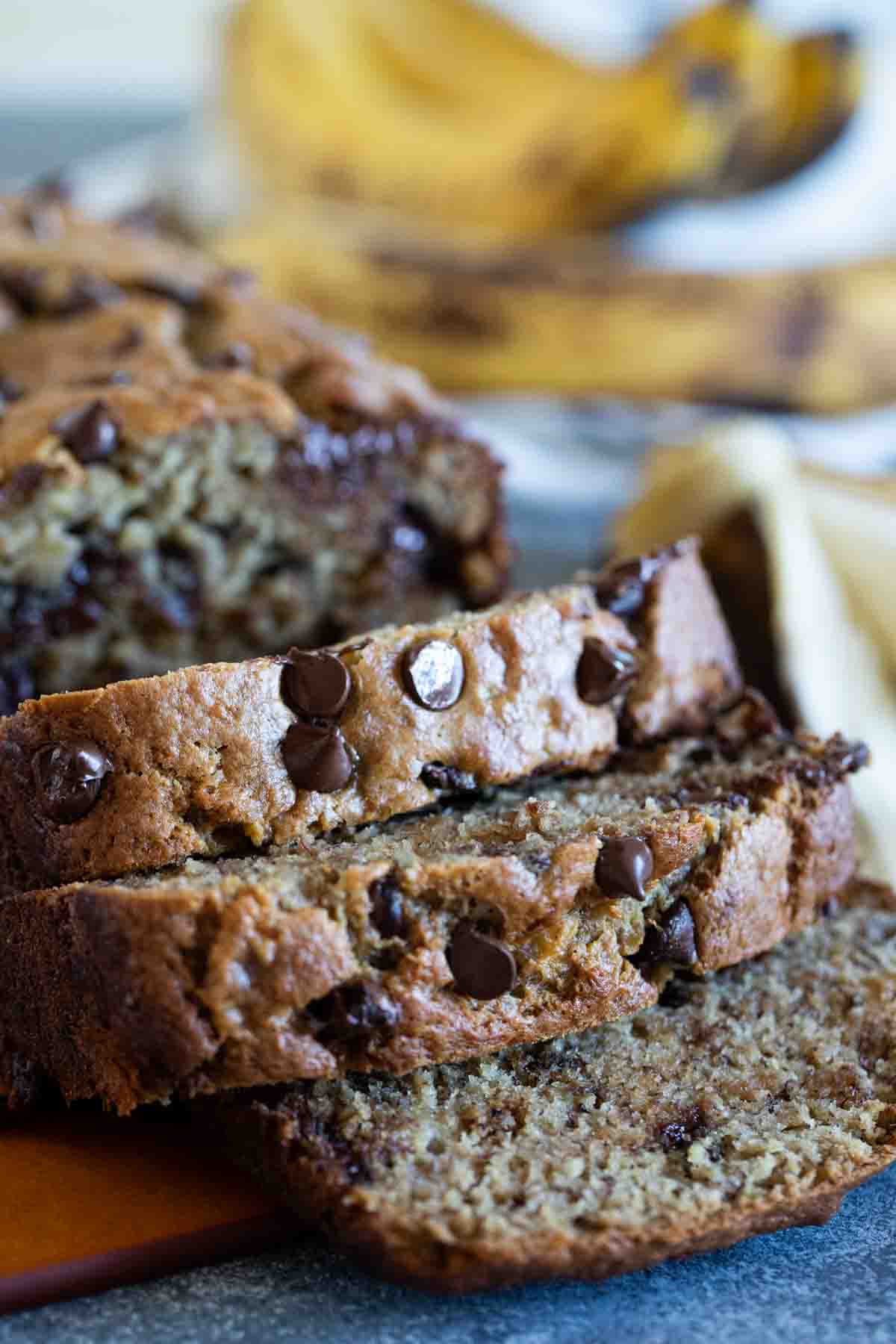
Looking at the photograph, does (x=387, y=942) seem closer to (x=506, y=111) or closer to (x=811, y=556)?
(x=811, y=556)

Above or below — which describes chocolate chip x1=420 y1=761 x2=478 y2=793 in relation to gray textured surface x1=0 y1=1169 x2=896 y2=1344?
above

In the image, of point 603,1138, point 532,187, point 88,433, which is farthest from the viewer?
point 532,187

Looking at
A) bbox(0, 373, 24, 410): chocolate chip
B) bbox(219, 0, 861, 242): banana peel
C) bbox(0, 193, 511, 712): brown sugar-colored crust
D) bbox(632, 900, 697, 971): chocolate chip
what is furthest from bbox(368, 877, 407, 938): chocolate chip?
bbox(219, 0, 861, 242): banana peel

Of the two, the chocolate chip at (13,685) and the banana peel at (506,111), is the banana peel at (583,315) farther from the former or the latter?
the chocolate chip at (13,685)

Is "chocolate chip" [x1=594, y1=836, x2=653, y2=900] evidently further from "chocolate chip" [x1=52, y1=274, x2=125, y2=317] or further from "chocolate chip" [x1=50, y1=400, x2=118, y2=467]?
"chocolate chip" [x1=52, y1=274, x2=125, y2=317]

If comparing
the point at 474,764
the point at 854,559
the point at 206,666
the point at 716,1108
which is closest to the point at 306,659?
the point at 206,666

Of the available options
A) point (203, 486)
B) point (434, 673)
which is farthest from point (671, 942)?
point (203, 486)

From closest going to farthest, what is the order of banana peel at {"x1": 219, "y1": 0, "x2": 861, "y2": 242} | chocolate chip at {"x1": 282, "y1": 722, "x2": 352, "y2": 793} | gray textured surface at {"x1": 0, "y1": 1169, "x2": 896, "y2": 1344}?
gray textured surface at {"x1": 0, "y1": 1169, "x2": 896, "y2": 1344} < chocolate chip at {"x1": 282, "y1": 722, "x2": 352, "y2": 793} < banana peel at {"x1": 219, "y1": 0, "x2": 861, "y2": 242}

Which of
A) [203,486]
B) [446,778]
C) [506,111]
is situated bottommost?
[446,778]
